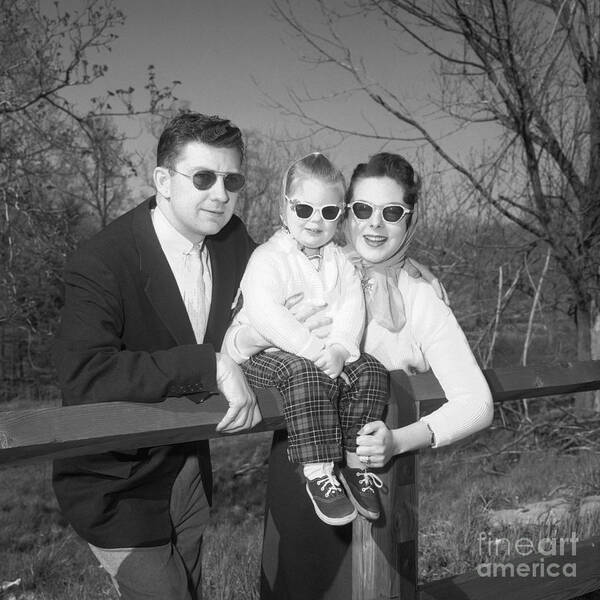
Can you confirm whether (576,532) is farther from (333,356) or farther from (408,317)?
(333,356)

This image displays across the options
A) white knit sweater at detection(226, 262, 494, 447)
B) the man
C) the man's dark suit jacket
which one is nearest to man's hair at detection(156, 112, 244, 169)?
the man

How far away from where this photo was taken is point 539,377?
8.91 feet

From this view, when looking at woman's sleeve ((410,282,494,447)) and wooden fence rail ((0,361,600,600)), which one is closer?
wooden fence rail ((0,361,600,600))

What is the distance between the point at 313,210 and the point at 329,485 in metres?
0.82

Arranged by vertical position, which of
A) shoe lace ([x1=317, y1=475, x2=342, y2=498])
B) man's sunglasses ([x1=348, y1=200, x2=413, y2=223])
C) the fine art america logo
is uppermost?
man's sunglasses ([x1=348, y1=200, x2=413, y2=223])

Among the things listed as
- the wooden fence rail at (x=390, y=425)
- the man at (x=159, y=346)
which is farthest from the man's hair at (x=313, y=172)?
the wooden fence rail at (x=390, y=425)

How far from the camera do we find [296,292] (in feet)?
7.19

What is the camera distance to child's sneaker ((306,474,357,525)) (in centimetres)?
190

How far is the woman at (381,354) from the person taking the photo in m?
2.16

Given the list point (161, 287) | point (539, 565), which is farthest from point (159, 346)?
point (539, 565)

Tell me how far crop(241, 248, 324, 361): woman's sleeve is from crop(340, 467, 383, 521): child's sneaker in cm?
35

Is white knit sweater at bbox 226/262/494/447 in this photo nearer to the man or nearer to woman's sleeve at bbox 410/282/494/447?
woman's sleeve at bbox 410/282/494/447

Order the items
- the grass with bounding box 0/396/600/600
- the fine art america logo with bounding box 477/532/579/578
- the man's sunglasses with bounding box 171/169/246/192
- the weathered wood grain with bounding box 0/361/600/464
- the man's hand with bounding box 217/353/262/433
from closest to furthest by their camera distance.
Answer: the weathered wood grain with bounding box 0/361/600/464 < the man's hand with bounding box 217/353/262/433 < the man's sunglasses with bounding box 171/169/246/192 < the fine art america logo with bounding box 477/532/579/578 < the grass with bounding box 0/396/600/600

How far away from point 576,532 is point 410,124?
15.6ft
